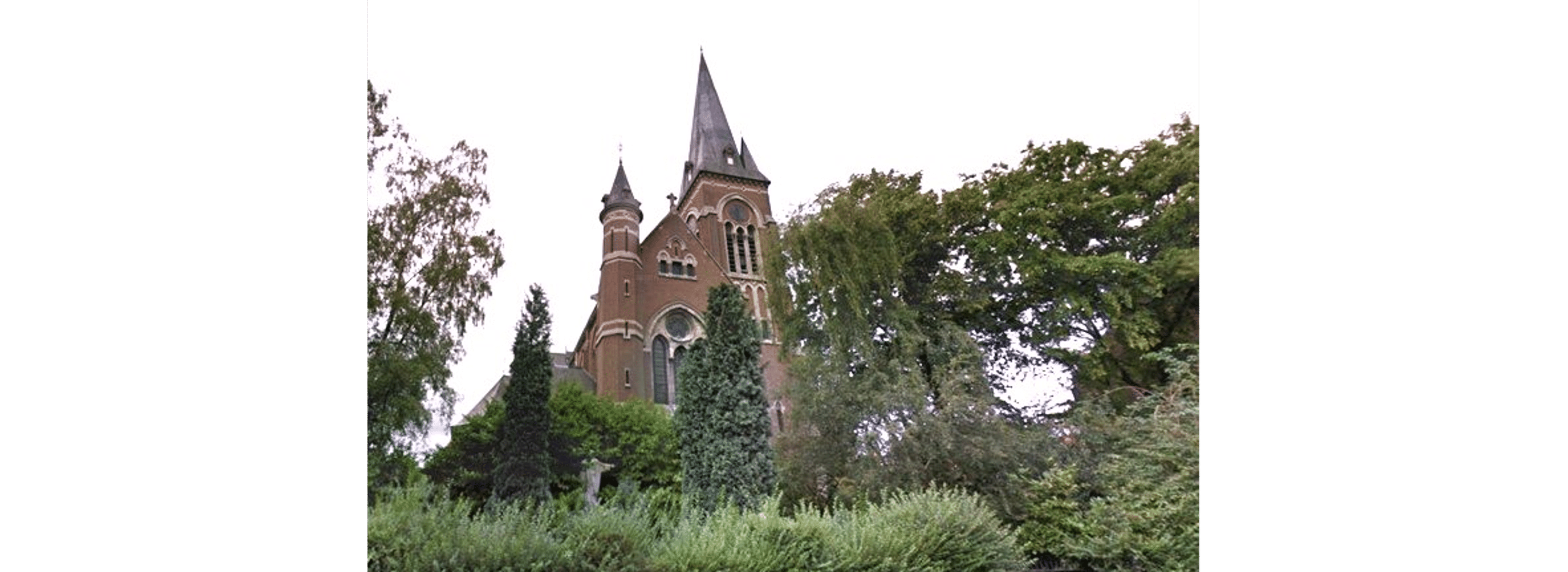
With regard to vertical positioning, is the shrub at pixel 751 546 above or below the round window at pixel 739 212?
below

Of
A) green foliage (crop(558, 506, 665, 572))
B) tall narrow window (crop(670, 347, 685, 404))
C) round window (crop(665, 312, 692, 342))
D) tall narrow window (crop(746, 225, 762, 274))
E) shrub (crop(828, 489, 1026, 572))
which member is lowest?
shrub (crop(828, 489, 1026, 572))

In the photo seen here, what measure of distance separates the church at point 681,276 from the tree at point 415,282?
292cm

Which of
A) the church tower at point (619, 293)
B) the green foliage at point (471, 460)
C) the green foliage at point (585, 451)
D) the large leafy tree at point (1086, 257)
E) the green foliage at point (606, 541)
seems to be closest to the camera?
the green foliage at point (606, 541)

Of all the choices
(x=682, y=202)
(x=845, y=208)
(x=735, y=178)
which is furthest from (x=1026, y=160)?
(x=682, y=202)

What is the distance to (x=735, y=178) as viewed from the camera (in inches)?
337

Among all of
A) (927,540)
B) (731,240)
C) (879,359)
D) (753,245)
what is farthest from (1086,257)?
(731,240)

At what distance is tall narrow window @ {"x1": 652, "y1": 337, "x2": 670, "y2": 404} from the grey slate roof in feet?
5.43

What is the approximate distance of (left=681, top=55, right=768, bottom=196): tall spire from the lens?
6.72m

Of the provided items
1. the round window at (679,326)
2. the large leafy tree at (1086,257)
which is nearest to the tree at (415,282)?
the round window at (679,326)

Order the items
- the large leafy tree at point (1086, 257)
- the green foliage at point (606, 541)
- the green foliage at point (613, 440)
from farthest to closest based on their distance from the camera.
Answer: the green foliage at point (613, 440)
the large leafy tree at point (1086, 257)
the green foliage at point (606, 541)

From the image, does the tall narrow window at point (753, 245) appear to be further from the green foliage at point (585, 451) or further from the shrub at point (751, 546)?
the shrub at point (751, 546)

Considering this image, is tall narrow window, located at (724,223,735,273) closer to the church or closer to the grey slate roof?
the church

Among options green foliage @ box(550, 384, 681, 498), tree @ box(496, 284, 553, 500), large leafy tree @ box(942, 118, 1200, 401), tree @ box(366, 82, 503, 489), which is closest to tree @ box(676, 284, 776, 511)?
green foliage @ box(550, 384, 681, 498)

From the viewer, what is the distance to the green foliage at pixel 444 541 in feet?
12.9
